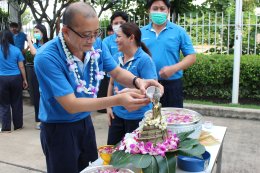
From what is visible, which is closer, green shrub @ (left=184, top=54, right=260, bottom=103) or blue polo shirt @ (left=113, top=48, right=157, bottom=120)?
blue polo shirt @ (left=113, top=48, right=157, bottom=120)

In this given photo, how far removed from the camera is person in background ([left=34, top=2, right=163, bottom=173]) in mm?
1643

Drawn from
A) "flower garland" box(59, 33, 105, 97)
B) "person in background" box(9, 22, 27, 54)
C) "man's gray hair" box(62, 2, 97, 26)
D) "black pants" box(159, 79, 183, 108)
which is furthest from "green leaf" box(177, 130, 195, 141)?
"person in background" box(9, 22, 27, 54)

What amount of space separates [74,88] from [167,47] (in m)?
1.61

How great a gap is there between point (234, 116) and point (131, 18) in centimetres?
287

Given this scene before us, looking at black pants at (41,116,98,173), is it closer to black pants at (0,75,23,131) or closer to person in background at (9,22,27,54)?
black pants at (0,75,23,131)

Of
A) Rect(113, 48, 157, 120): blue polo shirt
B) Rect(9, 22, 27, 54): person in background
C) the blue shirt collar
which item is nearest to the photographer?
Rect(113, 48, 157, 120): blue polo shirt

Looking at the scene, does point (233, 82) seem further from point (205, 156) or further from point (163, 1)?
point (205, 156)

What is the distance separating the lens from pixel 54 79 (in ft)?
5.43

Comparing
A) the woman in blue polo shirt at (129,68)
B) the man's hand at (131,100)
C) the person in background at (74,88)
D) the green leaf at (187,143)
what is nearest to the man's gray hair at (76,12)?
the person in background at (74,88)

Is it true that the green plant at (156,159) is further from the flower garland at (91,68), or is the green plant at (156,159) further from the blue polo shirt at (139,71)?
the blue polo shirt at (139,71)

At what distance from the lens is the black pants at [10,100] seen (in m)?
4.78

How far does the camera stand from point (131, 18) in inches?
259

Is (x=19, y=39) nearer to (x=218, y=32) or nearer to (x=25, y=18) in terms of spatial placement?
(x=218, y=32)

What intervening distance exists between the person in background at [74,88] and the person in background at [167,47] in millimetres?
1141
